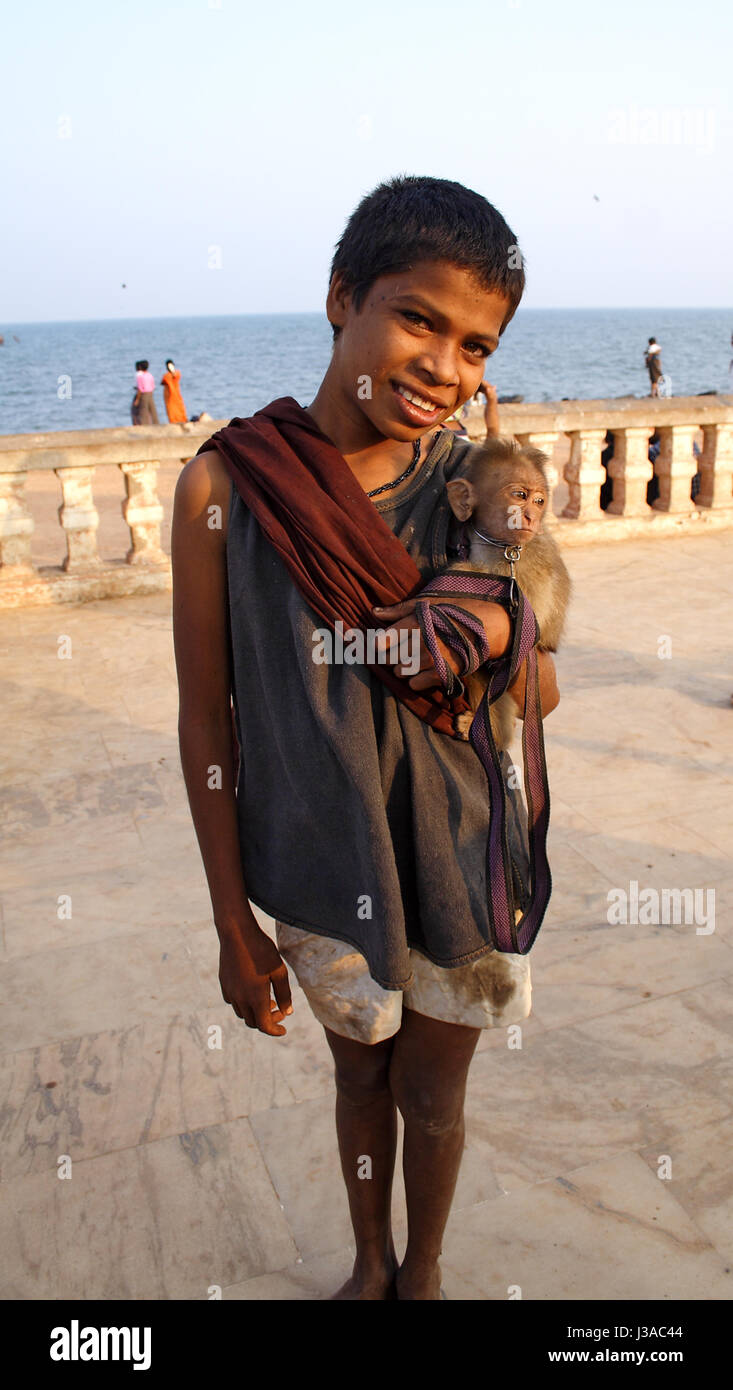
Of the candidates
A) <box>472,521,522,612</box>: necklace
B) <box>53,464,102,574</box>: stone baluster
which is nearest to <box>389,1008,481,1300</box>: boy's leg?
<box>472,521,522,612</box>: necklace

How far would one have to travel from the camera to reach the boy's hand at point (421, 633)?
1813 millimetres

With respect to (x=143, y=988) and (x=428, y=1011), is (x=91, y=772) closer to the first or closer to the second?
(x=143, y=988)

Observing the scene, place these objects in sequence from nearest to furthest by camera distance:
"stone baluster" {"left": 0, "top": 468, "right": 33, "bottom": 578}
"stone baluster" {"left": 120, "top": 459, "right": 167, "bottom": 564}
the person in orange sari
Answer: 1. "stone baluster" {"left": 0, "top": 468, "right": 33, "bottom": 578}
2. "stone baluster" {"left": 120, "top": 459, "right": 167, "bottom": 564}
3. the person in orange sari

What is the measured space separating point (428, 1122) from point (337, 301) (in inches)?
63.6

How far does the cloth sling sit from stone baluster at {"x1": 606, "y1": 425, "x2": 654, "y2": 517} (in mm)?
7328

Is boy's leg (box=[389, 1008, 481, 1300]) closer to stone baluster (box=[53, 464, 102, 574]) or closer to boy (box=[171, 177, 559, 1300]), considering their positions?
boy (box=[171, 177, 559, 1300])

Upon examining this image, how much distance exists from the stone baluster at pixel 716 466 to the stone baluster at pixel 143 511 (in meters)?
4.73

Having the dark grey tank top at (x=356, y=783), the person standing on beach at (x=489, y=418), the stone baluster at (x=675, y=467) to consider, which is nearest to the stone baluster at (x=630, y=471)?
the stone baluster at (x=675, y=467)

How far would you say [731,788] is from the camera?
15.6ft

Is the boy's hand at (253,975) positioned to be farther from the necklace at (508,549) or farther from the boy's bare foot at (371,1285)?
the necklace at (508,549)

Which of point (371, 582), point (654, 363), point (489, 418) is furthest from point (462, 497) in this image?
point (654, 363)

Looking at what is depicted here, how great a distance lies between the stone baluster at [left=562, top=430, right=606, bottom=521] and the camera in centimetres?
865

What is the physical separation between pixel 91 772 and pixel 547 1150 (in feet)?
9.89
